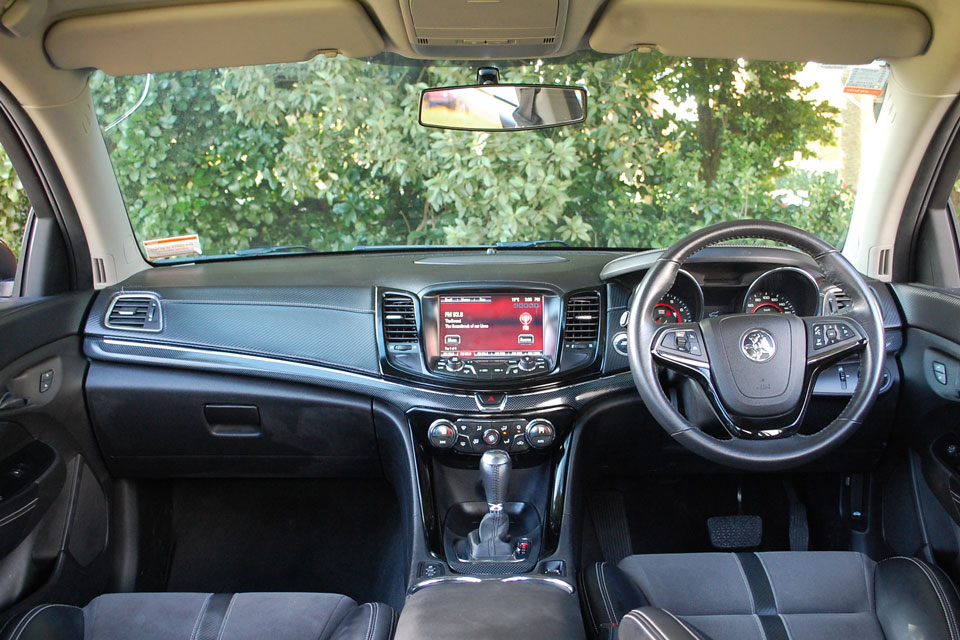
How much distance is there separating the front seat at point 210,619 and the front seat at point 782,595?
2.12 ft

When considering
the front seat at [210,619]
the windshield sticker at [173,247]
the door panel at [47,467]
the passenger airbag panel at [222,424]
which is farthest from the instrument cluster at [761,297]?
the door panel at [47,467]

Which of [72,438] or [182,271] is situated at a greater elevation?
[182,271]

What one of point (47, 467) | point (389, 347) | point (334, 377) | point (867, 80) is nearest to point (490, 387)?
point (389, 347)

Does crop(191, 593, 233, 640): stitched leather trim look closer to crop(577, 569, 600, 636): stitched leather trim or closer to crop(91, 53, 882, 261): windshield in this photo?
crop(577, 569, 600, 636): stitched leather trim

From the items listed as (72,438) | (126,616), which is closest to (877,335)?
(126,616)

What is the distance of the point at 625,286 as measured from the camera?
268 cm

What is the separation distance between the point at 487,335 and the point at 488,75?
919 mm

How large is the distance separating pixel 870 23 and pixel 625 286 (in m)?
1.09

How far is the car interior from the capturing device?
2172 millimetres

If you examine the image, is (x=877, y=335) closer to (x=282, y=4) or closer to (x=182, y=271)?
(x=282, y=4)

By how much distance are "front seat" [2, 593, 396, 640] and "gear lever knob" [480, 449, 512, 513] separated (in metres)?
0.53

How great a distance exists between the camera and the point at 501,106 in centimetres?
278

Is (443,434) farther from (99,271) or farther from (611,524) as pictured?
(99,271)

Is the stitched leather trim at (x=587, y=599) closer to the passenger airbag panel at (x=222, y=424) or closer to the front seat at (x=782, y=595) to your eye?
the front seat at (x=782, y=595)
